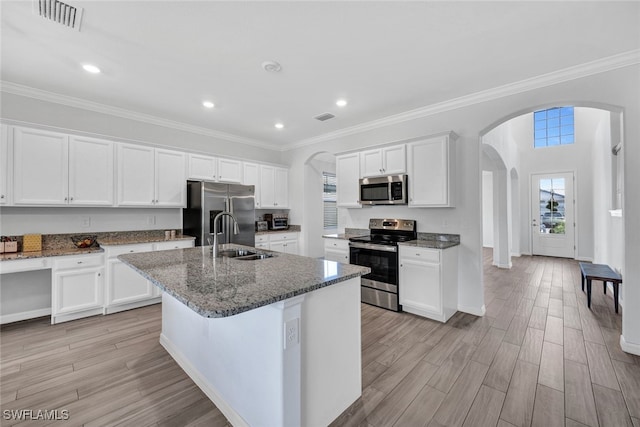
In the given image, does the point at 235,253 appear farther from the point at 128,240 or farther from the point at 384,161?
the point at 384,161

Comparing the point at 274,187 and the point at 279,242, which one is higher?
the point at 274,187

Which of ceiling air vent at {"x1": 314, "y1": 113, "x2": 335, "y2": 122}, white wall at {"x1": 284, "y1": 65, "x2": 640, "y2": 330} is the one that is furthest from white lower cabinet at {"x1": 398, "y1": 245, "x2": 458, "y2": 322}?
ceiling air vent at {"x1": 314, "y1": 113, "x2": 335, "y2": 122}

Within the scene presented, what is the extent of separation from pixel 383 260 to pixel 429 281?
2.14 feet

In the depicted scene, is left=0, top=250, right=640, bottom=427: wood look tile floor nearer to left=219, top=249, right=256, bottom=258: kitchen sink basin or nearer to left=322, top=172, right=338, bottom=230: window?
left=219, top=249, right=256, bottom=258: kitchen sink basin

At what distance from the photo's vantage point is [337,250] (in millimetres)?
4355

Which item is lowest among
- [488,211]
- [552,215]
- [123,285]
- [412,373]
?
[412,373]

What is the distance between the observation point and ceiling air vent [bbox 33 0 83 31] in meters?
1.97

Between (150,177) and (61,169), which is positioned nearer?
(61,169)

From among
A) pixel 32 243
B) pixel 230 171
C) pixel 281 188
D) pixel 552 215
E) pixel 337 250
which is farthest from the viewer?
pixel 552 215

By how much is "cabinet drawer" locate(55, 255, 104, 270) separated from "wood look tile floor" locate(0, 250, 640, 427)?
0.68 metres

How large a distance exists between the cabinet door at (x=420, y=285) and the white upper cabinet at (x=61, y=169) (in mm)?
4079

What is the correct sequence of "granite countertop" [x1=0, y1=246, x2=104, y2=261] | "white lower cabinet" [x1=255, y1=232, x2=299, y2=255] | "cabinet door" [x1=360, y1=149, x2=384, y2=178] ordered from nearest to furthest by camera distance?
1. "granite countertop" [x1=0, y1=246, x2=104, y2=261]
2. "cabinet door" [x1=360, y1=149, x2=384, y2=178]
3. "white lower cabinet" [x1=255, y1=232, x2=299, y2=255]

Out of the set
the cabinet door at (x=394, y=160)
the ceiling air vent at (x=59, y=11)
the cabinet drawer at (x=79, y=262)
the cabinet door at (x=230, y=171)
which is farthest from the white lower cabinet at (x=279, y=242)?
the ceiling air vent at (x=59, y=11)

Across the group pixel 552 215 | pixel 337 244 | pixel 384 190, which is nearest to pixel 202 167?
pixel 337 244
